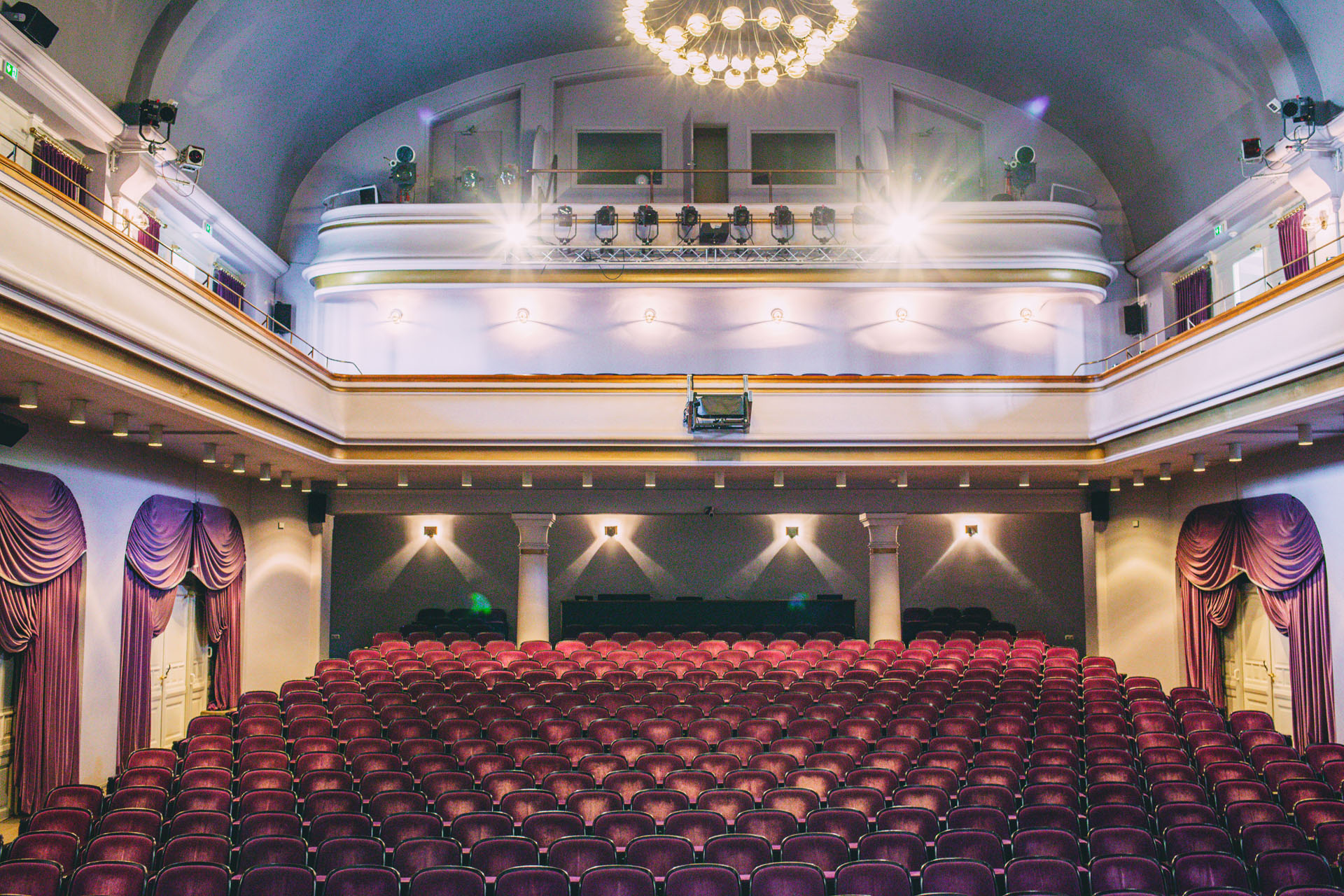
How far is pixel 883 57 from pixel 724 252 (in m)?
4.94

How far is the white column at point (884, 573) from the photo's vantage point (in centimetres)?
1500

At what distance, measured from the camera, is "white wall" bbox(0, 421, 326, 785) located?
949 cm

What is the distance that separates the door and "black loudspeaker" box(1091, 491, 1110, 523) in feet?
24.2

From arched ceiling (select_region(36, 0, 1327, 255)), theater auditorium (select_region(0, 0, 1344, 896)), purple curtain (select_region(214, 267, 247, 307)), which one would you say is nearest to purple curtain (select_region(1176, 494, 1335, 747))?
theater auditorium (select_region(0, 0, 1344, 896))

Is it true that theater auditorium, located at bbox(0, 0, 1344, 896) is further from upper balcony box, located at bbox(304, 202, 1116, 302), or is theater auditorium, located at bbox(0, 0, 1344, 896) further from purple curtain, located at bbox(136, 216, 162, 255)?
purple curtain, located at bbox(136, 216, 162, 255)

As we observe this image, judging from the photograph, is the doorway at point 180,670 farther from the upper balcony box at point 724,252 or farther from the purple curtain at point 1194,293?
the purple curtain at point 1194,293

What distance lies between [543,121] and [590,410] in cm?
686

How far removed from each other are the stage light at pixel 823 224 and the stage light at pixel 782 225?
330mm

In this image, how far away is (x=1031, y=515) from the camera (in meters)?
17.9

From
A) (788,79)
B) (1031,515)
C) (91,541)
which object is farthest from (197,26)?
(1031,515)

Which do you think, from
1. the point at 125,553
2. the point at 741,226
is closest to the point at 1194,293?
the point at 741,226

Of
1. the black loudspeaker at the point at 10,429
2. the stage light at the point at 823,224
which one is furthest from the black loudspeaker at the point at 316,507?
the stage light at the point at 823,224

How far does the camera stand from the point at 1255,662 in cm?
1204

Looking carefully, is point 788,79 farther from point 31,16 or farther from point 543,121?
point 31,16
